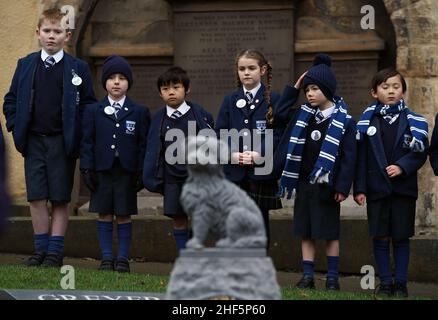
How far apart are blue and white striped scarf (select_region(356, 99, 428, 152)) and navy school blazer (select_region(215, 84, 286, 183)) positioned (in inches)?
22.6

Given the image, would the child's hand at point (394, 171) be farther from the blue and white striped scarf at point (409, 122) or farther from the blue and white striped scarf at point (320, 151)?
the blue and white striped scarf at point (320, 151)

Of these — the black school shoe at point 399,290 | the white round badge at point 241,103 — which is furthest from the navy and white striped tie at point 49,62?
the black school shoe at point 399,290

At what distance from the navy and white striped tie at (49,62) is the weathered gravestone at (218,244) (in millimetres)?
3670

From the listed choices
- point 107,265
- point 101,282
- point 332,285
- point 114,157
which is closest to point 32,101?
point 114,157

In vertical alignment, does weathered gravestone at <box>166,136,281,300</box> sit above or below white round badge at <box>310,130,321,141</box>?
below

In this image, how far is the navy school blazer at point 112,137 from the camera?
8352 mm

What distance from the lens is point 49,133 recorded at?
27.7 ft

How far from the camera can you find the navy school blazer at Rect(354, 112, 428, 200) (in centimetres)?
768

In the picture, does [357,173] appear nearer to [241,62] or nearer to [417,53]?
[241,62]

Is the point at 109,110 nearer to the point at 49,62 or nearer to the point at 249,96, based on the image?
the point at 49,62

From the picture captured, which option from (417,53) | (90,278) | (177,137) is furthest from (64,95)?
(417,53)

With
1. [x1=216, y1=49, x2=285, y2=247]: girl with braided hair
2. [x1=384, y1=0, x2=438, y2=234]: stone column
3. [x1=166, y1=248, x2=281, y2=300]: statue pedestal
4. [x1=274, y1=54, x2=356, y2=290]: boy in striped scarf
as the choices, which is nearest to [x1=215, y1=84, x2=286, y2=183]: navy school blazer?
[x1=216, y1=49, x2=285, y2=247]: girl with braided hair

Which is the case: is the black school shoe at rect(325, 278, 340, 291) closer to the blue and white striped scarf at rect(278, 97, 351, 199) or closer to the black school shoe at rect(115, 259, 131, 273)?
the blue and white striped scarf at rect(278, 97, 351, 199)

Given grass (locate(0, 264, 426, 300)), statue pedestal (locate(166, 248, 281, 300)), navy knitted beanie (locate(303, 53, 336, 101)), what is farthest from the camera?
navy knitted beanie (locate(303, 53, 336, 101))
